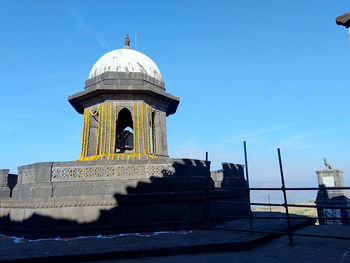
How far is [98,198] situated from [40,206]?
69.3 inches

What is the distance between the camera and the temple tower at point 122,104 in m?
11.1

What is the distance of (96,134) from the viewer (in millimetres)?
12234

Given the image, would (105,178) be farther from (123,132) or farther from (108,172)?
(123,132)

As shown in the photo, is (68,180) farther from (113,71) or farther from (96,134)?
(113,71)

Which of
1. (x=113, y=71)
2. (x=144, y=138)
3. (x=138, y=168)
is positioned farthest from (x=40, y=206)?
(x=113, y=71)

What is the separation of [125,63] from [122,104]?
249 cm

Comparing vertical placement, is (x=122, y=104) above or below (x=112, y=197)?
above

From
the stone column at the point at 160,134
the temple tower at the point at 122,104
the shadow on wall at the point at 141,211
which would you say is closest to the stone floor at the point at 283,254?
the shadow on wall at the point at 141,211

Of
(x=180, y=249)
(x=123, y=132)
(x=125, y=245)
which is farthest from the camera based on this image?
(x=123, y=132)

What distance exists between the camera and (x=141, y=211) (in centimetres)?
783

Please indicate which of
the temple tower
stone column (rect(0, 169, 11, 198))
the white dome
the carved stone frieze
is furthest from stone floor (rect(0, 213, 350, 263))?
the white dome

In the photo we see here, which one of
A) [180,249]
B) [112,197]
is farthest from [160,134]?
[180,249]

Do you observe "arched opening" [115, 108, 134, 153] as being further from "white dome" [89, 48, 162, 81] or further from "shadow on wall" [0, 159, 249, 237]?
"shadow on wall" [0, 159, 249, 237]

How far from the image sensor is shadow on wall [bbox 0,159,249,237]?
24.4 ft
